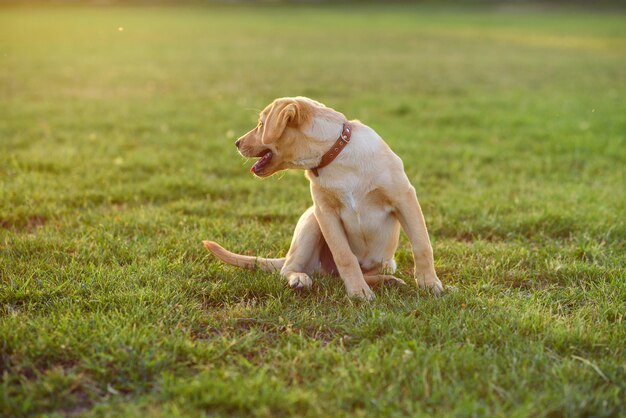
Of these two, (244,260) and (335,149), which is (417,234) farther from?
(244,260)

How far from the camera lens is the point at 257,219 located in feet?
16.9

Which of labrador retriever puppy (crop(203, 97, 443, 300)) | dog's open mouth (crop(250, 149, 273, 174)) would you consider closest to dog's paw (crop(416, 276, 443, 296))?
labrador retriever puppy (crop(203, 97, 443, 300))

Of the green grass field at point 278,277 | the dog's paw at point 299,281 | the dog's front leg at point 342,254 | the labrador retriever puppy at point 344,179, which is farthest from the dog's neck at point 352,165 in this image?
the green grass field at point 278,277

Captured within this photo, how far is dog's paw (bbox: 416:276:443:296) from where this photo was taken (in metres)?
3.70

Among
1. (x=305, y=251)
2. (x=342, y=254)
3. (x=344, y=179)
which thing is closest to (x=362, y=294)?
(x=342, y=254)

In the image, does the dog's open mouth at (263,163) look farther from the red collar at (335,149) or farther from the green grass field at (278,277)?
the green grass field at (278,277)

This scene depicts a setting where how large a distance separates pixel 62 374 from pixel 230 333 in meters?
0.82

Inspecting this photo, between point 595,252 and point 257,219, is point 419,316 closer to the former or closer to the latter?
point 595,252

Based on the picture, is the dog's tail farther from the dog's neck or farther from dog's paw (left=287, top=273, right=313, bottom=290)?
the dog's neck

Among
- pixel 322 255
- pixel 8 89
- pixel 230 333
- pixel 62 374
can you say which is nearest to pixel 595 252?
pixel 322 255

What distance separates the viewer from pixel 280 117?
354 cm

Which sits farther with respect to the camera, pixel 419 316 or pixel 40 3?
pixel 40 3

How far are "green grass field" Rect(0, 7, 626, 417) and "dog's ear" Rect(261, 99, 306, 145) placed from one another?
882 millimetres

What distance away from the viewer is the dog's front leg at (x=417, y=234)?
366 cm
